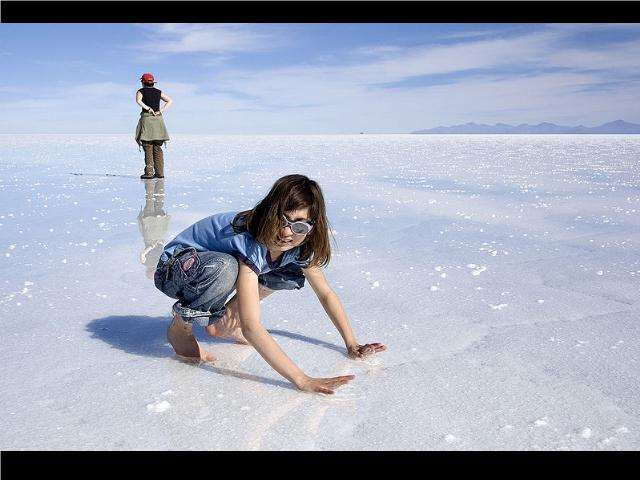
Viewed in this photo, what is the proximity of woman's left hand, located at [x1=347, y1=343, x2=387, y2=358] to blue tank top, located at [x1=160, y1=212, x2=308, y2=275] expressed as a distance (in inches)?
15.8

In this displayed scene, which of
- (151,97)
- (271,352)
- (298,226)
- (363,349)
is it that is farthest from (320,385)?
(151,97)

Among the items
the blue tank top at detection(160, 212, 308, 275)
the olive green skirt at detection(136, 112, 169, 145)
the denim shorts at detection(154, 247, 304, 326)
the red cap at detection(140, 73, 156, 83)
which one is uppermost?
the red cap at detection(140, 73, 156, 83)

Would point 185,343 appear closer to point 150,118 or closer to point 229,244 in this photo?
point 229,244

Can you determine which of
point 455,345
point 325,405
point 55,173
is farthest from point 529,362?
point 55,173

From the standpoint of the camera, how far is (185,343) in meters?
2.26

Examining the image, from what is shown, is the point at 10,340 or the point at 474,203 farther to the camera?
the point at 474,203

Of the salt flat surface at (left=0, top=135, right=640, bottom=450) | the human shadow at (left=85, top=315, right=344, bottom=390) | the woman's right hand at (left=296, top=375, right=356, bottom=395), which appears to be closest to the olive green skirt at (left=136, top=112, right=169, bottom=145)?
the salt flat surface at (left=0, top=135, right=640, bottom=450)

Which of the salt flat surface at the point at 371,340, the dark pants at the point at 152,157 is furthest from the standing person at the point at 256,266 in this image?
the dark pants at the point at 152,157

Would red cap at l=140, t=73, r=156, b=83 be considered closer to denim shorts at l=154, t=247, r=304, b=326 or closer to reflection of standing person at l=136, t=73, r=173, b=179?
reflection of standing person at l=136, t=73, r=173, b=179

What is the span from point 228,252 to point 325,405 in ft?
2.18

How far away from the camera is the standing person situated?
6.44 feet

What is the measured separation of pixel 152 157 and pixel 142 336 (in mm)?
7327

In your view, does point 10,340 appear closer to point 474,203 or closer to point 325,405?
point 325,405
